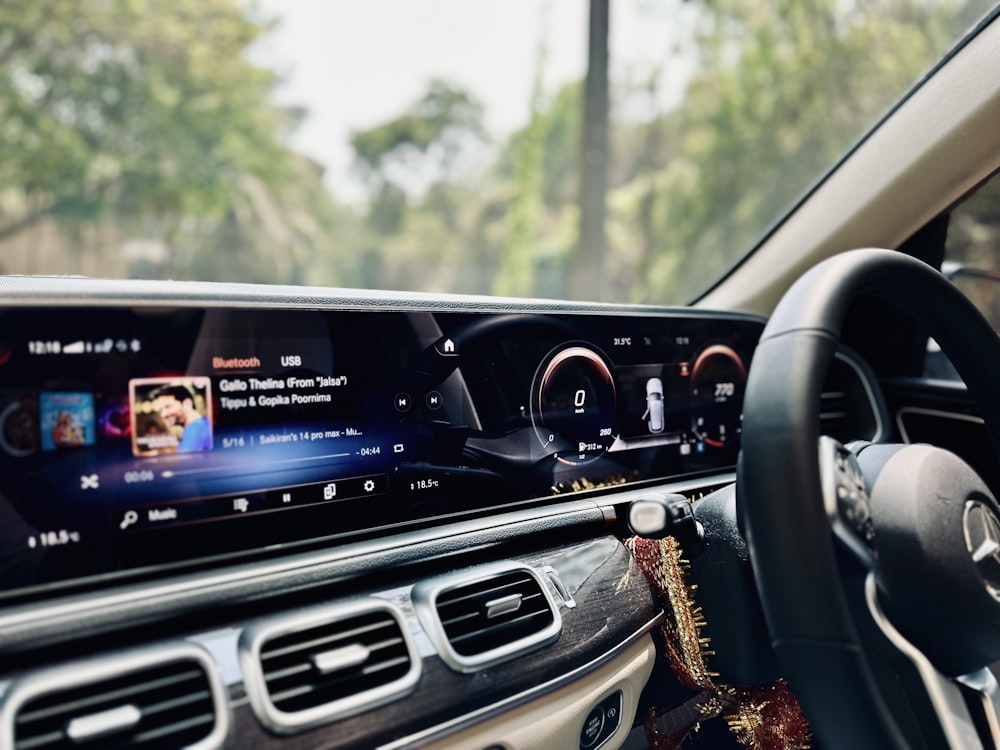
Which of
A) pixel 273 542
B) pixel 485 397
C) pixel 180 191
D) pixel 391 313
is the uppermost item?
pixel 180 191

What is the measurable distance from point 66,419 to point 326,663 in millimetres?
452

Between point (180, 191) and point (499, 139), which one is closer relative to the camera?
point (180, 191)

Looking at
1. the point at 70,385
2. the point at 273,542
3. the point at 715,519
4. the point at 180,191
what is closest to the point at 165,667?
the point at 273,542

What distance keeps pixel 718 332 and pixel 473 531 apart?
78 cm

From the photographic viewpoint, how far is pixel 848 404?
2.01 m

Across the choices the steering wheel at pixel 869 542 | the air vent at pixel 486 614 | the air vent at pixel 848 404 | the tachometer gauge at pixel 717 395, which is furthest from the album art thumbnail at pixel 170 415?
the air vent at pixel 848 404

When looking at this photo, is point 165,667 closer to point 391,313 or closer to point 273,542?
point 273,542

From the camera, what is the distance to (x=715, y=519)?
1.33 meters

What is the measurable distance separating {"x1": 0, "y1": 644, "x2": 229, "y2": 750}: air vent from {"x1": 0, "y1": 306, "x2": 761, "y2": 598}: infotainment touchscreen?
15 centimetres

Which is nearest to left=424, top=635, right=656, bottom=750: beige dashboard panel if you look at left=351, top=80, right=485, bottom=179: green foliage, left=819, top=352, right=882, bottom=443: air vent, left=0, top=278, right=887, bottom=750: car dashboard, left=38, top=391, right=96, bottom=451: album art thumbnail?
left=0, top=278, right=887, bottom=750: car dashboard

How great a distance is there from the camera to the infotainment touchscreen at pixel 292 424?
0.94 m

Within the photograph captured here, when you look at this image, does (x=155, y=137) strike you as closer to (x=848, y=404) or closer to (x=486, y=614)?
(x=848, y=404)

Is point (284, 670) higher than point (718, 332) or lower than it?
lower

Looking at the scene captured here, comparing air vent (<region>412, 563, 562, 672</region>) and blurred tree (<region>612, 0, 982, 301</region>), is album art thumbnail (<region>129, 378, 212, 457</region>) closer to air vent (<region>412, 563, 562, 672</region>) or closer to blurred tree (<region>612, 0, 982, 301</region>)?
air vent (<region>412, 563, 562, 672</region>)
